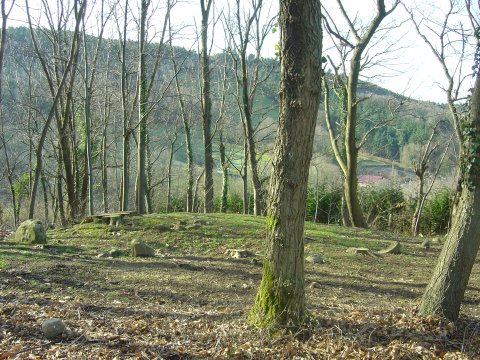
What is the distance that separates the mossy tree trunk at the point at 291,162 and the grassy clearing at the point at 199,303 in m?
0.33

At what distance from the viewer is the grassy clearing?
4191 millimetres

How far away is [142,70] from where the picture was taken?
45.9 ft

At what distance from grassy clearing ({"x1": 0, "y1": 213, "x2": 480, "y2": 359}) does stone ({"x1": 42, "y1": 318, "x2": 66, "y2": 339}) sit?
0.09 meters

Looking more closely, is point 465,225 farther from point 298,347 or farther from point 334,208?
point 334,208

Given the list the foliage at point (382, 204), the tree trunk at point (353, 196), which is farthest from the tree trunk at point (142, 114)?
the foliage at point (382, 204)

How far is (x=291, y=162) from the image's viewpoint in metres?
4.17

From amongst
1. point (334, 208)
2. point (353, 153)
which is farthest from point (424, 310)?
point (334, 208)

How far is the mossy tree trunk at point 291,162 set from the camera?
407 centimetres

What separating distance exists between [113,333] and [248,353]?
4.45ft

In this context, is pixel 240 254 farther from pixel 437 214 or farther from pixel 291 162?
pixel 437 214

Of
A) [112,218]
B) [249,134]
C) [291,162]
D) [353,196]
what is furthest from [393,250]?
[249,134]

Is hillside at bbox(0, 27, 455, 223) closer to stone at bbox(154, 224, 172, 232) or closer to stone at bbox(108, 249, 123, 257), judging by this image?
stone at bbox(154, 224, 172, 232)

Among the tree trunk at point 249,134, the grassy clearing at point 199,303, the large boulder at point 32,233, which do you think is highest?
the tree trunk at point 249,134

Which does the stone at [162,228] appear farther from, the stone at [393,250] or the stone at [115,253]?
the stone at [393,250]
